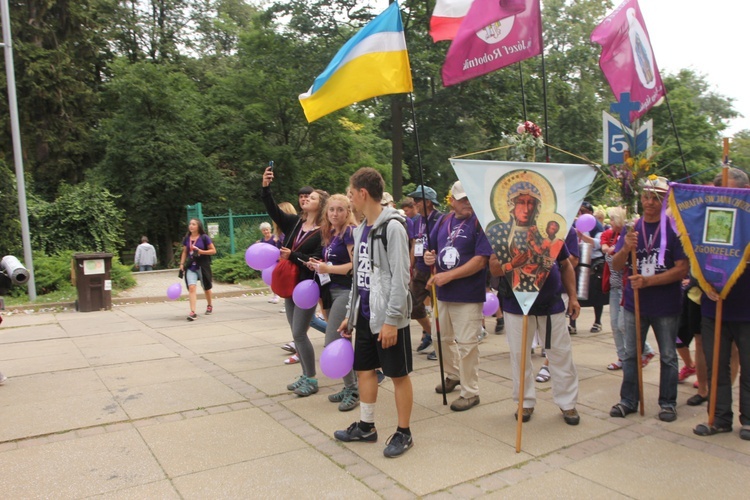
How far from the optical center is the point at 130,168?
74.0 feet

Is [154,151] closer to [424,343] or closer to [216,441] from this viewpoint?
[424,343]

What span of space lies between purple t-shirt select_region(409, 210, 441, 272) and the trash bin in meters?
7.52

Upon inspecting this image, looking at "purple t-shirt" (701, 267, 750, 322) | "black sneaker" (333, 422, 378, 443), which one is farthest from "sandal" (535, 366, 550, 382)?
"black sneaker" (333, 422, 378, 443)

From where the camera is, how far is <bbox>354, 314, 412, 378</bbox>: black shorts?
3.94 meters

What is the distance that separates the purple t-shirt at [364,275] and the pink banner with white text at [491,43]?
9.68 ft

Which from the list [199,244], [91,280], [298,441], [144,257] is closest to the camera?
[298,441]

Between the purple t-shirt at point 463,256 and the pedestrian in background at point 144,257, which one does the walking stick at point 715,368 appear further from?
the pedestrian in background at point 144,257

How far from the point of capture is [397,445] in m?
3.96

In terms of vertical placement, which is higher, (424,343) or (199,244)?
(199,244)

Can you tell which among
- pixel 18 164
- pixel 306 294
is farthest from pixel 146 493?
pixel 18 164

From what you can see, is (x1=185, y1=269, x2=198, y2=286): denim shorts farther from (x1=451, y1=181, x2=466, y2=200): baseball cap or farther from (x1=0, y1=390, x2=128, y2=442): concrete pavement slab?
(x1=451, y1=181, x2=466, y2=200): baseball cap

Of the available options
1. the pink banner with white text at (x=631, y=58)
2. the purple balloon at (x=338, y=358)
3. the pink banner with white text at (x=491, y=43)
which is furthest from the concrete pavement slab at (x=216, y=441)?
the pink banner with white text at (x=631, y=58)

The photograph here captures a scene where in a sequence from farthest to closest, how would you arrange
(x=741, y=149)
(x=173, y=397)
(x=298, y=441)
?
(x=741, y=149), (x=173, y=397), (x=298, y=441)

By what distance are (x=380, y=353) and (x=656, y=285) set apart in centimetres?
225
